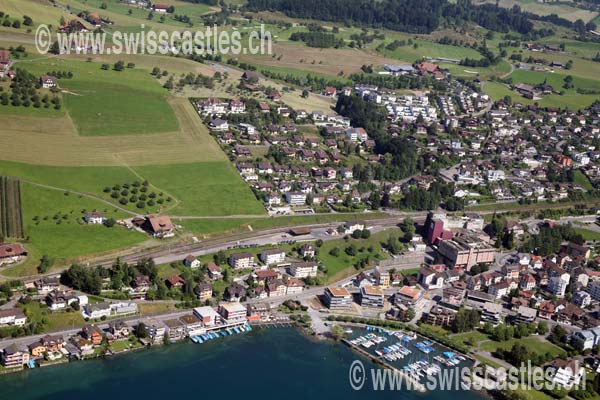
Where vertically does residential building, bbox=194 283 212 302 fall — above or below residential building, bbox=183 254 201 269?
below

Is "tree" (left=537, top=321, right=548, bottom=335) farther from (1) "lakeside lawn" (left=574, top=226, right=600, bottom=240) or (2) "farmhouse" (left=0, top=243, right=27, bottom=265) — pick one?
(2) "farmhouse" (left=0, top=243, right=27, bottom=265)

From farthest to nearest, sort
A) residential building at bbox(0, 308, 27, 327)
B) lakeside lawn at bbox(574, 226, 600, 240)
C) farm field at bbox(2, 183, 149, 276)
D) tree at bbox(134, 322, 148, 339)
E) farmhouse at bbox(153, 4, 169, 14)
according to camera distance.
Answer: farmhouse at bbox(153, 4, 169, 14) → lakeside lawn at bbox(574, 226, 600, 240) → farm field at bbox(2, 183, 149, 276) → tree at bbox(134, 322, 148, 339) → residential building at bbox(0, 308, 27, 327)

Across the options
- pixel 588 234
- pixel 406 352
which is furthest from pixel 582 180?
pixel 406 352

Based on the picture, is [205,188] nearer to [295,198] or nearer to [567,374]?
[295,198]

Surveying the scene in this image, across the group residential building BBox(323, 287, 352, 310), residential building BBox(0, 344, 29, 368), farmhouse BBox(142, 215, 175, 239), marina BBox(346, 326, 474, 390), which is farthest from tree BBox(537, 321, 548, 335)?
residential building BBox(0, 344, 29, 368)

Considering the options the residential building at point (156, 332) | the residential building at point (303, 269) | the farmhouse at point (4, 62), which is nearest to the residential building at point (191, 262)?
the residential building at point (303, 269)

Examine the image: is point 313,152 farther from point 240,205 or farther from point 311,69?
point 311,69
